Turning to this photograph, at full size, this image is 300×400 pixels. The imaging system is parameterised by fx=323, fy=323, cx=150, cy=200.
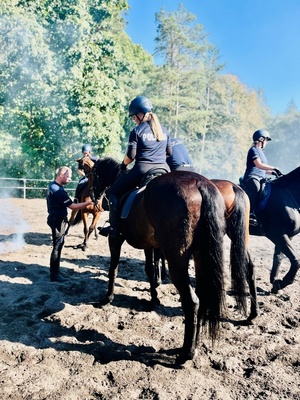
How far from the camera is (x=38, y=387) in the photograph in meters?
2.99

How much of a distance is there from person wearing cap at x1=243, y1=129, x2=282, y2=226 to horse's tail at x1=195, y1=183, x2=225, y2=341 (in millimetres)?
3051

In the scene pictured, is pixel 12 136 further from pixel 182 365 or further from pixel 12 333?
pixel 182 365

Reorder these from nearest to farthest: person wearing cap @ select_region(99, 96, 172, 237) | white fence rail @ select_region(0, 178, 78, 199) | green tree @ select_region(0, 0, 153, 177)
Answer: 1. person wearing cap @ select_region(99, 96, 172, 237)
2. green tree @ select_region(0, 0, 153, 177)
3. white fence rail @ select_region(0, 178, 78, 199)

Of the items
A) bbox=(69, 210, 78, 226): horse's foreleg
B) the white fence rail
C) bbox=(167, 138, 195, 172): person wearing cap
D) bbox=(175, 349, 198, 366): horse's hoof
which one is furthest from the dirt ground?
the white fence rail

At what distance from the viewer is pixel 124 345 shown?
3.91 meters

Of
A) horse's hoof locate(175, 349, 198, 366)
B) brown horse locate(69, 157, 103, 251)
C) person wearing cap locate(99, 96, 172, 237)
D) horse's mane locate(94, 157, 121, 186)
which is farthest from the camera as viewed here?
brown horse locate(69, 157, 103, 251)

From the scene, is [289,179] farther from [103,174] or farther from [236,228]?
[103,174]

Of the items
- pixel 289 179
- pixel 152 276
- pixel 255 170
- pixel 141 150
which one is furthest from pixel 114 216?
pixel 255 170

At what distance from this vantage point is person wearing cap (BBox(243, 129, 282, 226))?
6.50m

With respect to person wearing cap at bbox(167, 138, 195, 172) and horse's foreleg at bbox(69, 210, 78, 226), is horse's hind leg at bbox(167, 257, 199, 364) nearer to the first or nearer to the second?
person wearing cap at bbox(167, 138, 195, 172)

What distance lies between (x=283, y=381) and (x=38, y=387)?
2.38 m

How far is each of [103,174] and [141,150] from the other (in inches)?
95.6

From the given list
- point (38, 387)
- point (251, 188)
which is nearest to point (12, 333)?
point (38, 387)

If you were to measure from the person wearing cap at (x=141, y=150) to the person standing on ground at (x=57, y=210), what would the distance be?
116cm
